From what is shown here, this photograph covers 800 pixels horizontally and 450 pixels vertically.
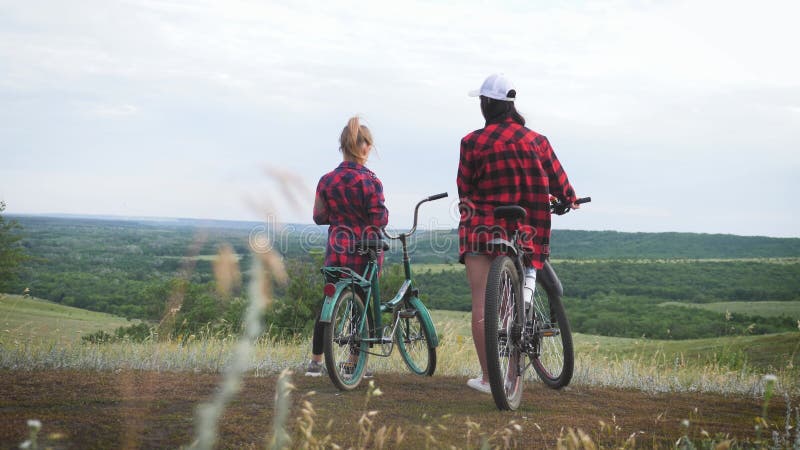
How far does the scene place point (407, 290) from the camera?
5941 millimetres

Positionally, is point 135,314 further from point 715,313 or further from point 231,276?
point 715,313

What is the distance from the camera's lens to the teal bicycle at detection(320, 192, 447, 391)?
518 cm

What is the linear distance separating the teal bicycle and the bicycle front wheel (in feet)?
3.61

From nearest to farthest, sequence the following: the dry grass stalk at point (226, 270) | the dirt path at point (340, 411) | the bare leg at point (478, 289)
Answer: the dry grass stalk at point (226, 270) < the dirt path at point (340, 411) < the bare leg at point (478, 289)

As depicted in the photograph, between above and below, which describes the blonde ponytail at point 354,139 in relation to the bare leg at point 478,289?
above

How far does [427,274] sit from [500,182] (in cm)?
3157

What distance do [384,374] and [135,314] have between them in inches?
885

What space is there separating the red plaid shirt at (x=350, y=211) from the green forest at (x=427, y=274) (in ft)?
0.69

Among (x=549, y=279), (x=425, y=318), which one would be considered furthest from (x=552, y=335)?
(x=425, y=318)

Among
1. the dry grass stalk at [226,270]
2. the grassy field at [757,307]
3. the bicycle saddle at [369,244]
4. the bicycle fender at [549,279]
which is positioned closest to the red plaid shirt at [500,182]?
the bicycle fender at [549,279]

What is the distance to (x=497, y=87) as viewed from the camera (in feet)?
15.9

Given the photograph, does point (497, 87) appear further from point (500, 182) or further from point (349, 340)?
point (349, 340)

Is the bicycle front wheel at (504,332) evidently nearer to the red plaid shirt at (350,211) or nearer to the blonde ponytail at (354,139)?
the red plaid shirt at (350,211)

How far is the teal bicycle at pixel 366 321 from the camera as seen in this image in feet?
17.0
